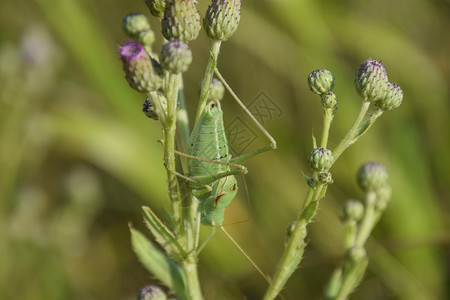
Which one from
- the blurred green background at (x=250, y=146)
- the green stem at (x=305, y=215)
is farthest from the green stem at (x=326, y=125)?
the blurred green background at (x=250, y=146)

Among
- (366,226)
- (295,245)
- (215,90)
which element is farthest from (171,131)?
(366,226)

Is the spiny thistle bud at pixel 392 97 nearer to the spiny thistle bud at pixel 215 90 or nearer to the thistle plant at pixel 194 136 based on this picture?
the thistle plant at pixel 194 136

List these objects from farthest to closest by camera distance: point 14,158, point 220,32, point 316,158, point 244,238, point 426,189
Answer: point 244,238 → point 426,189 → point 14,158 → point 220,32 → point 316,158

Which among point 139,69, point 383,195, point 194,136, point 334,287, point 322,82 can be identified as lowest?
point 334,287

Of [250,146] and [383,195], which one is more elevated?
[250,146]

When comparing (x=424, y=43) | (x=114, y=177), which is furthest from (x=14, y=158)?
(x=424, y=43)

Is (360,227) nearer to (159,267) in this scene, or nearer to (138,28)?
(159,267)

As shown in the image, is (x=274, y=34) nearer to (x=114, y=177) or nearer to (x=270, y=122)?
(x=270, y=122)

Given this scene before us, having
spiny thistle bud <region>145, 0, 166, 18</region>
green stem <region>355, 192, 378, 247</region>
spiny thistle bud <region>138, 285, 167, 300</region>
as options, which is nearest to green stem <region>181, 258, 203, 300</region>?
spiny thistle bud <region>138, 285, 167, 300</region>
